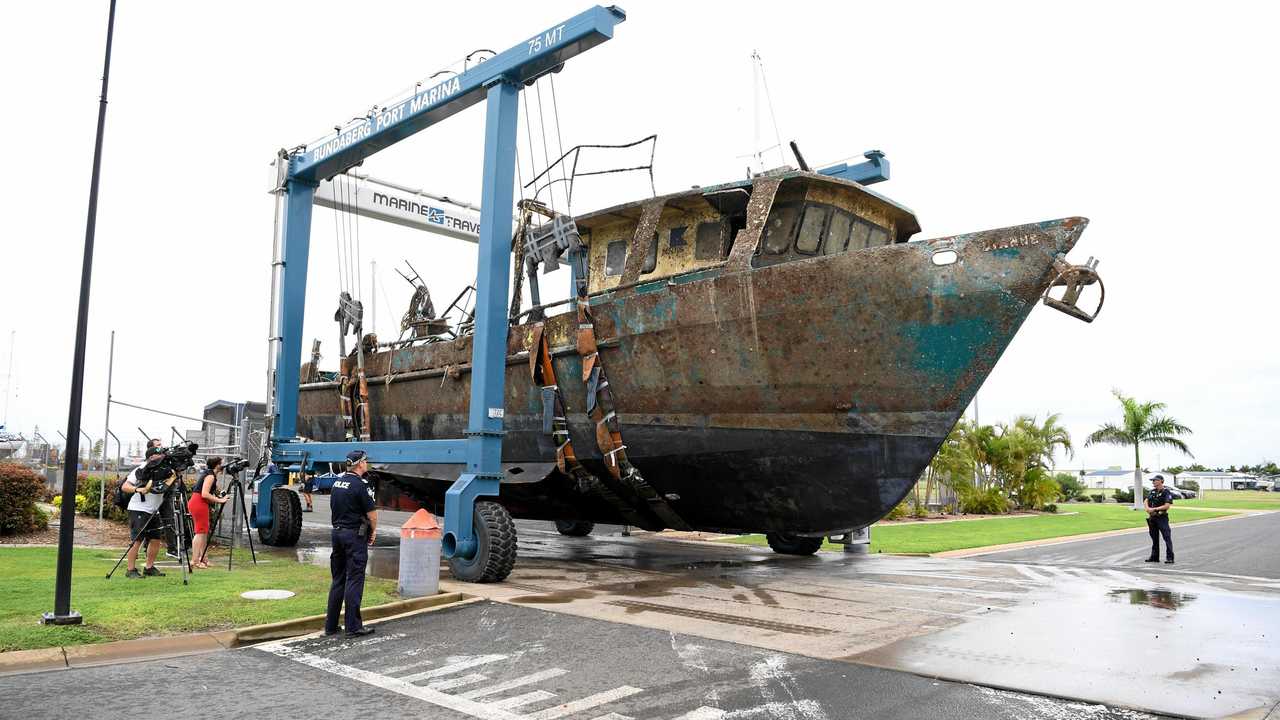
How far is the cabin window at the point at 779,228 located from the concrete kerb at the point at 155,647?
5.52 metres

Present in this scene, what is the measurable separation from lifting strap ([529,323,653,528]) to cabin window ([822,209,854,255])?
3649mm

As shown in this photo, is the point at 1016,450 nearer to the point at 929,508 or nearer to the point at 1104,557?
the point at 929,508

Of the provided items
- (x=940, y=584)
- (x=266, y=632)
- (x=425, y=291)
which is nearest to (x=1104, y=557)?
(x=940, y=584)

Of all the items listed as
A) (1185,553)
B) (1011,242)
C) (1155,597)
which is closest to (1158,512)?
(1185,553)

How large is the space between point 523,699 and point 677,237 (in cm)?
652

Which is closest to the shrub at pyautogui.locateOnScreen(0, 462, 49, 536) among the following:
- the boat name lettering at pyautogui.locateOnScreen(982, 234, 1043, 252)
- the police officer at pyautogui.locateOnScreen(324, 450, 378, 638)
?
the police officer at pyautogui.locateOnScreen(324, 450, 378, 638)

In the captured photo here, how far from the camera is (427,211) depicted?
18734 mm

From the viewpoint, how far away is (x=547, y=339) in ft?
36.5

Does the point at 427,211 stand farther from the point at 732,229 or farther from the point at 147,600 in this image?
the point at 147,600

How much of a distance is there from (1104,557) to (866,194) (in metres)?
8.94

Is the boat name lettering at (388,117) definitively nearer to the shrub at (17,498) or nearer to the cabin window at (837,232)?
the cabin window at (837,232)

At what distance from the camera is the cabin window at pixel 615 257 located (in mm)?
11305

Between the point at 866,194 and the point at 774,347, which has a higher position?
the point at 866,194

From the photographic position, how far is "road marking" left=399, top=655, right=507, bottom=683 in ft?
18.6
